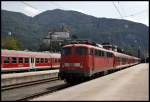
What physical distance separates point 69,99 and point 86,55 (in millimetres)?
14272

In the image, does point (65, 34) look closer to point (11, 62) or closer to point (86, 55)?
point (11, 62)

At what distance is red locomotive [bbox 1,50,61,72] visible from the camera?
4003 centimetres

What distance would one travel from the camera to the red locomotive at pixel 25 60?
131ft

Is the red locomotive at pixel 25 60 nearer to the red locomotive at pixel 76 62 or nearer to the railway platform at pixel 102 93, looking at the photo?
the red locomotive at pixel 76 62

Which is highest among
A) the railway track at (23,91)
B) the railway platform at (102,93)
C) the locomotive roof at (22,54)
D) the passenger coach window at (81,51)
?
the passenger coach window at (81,51)

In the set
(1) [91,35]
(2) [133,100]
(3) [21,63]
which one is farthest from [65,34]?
(2) [133,100]

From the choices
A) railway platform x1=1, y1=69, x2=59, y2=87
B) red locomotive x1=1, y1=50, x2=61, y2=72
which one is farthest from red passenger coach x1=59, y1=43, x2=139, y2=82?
red locomotive x1=1, y1=50, x2=61, y2=72

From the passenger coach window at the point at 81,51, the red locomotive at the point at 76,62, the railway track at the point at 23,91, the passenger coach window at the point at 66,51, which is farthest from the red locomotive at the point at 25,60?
the railway track at the point at 23,91

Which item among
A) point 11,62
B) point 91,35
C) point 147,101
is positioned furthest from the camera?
point 91,35

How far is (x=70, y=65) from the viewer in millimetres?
28250

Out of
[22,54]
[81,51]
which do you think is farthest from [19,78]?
[22,54]

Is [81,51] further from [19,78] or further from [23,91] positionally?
[23,91]

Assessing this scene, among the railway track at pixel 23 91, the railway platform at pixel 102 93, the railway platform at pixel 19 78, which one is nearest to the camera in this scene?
the railway platform at pixel 102 93

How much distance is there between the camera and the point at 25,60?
4622 cm
